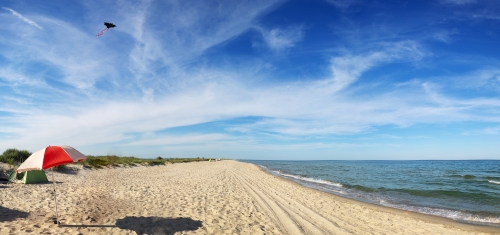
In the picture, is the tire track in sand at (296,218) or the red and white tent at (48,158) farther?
the tire track in sand at (296,218)

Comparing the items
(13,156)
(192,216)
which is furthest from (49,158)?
(13,156)

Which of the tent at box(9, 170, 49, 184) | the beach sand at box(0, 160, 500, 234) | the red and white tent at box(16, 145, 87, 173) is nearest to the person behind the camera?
→ the red and white tent at box(16, 145, 87, 173)

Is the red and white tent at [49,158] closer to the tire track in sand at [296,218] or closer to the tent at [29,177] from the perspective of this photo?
the tire track in sand at [296,218]

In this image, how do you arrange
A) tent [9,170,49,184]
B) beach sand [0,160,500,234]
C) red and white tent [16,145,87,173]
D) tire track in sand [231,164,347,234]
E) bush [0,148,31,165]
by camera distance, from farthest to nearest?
bush [0,148,31,165] → tent [9,170,49,184] → tire track in sand [231,164,347,234] → beach sand [0,160,500,234] → red and white tent [16,145,87,173]

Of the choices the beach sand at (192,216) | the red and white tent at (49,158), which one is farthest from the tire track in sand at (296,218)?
the red and white tent at (49,158)

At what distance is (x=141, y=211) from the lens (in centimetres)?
882

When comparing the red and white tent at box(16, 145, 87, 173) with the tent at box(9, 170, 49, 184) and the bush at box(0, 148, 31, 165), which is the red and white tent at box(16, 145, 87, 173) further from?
the bush at box(0, 148, 31, 165)

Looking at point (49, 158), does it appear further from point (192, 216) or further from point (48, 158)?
point (192, 216)

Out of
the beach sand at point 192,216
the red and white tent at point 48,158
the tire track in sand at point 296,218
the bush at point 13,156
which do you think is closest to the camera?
the red and white tent at point 48,158

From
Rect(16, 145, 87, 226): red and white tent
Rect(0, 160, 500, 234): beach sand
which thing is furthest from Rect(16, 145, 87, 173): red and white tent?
Rect(0, 160, 500, 234): beach sand

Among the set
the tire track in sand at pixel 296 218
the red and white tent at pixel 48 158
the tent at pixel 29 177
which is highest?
the red and white tent at pixel 48 158

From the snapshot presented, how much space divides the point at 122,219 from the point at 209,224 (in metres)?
2.49

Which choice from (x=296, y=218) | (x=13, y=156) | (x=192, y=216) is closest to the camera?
(x=192, y=216)

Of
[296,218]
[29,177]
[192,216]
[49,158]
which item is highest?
[49,158]
